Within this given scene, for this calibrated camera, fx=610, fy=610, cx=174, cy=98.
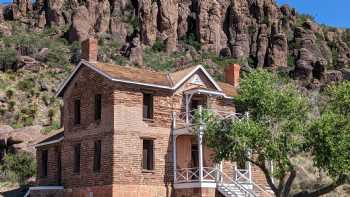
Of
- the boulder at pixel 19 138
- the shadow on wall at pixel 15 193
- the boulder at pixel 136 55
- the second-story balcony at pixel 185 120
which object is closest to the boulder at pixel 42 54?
the boulder at pixel 136 55

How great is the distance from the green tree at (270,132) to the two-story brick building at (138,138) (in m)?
3.70

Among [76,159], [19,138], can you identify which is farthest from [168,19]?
[76,159]

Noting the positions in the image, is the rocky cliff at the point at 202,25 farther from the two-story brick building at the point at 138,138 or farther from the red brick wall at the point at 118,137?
the red brick wall at the point at 118,137

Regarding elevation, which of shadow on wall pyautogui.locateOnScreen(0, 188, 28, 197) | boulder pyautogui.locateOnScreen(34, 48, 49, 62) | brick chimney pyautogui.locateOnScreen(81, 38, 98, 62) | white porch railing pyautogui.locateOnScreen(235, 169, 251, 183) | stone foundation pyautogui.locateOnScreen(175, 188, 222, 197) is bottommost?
shadow on wall pyautogui.locateOnScreen(0, 188, 28, 197)

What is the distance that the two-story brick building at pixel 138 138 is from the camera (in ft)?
104

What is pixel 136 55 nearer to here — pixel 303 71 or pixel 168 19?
pixel 168 19

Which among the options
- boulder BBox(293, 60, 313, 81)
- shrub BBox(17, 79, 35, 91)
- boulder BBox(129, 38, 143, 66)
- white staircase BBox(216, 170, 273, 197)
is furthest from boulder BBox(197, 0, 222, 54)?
white staircase BBox(216, 170, 273, 197)

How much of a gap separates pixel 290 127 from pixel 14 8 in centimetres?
10070

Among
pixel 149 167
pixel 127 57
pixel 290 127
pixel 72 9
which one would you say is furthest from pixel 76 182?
pixel 72 9

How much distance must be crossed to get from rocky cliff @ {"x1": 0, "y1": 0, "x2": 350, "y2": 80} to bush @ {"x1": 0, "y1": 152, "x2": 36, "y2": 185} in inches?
2231

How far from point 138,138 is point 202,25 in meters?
92.3

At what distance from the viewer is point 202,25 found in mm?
122688

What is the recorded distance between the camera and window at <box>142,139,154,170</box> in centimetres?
3266

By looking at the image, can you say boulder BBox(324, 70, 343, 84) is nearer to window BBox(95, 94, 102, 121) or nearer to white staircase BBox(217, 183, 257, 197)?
white staircase BBox(217, 183, 257, 197)
